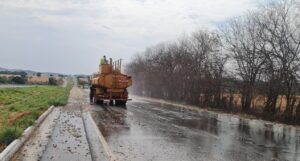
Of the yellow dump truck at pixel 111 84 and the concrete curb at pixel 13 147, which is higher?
the yellow dump truck at pixel 111 84

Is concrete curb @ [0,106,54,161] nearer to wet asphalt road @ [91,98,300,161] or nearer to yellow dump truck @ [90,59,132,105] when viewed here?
wet asphalt road @ [91,98,300,161]

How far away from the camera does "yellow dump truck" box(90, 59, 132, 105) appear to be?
3481 cm

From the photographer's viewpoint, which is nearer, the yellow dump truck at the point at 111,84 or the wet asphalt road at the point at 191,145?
the wet asphalt road at the point at 191,145

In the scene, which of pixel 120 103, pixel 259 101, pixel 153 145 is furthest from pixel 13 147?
pixel 120 103

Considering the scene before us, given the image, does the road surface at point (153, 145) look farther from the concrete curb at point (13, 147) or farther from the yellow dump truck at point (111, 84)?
the yellow dump truck at point (111, 84)

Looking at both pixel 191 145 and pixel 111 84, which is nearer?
pixel 191 145

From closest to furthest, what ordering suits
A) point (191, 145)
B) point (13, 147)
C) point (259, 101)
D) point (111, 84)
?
point (13, 147)
point (191, 145)
point (259, 101)
point (111, 84)

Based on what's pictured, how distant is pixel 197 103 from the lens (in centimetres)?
4231

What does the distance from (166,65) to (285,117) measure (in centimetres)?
3486

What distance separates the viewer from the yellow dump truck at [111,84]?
34812mm

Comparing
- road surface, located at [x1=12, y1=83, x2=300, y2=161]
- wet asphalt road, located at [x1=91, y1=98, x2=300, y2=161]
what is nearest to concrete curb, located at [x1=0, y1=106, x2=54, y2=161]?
road surface, located at [x1=12, y1=83, x2=300, y2=161]

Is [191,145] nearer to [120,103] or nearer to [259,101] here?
[259,101]

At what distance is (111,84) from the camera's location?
34.8 metres

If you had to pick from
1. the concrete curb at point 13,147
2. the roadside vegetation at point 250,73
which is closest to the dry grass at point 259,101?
the roadside vegetation at point 250,73
